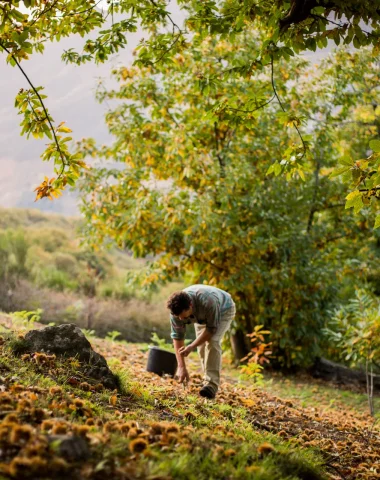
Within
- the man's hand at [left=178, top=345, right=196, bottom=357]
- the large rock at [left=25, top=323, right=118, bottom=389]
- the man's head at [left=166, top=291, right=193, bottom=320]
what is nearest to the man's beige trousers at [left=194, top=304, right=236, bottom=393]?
the man's hand at [left=178, top=345, right=196, bottom=357]

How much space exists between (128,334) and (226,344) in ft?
13.3

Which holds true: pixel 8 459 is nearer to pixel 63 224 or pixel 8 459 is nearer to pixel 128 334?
pixel 128 334

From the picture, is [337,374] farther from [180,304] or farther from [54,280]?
[54,280]

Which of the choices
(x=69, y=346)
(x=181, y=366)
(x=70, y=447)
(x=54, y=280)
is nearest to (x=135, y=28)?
(x=69, y=346)

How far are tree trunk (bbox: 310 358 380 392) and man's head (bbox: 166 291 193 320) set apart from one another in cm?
616

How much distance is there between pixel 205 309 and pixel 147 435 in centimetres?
217

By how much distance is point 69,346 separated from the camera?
13.3 ft

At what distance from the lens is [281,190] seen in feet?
29.2

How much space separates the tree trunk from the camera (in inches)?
373

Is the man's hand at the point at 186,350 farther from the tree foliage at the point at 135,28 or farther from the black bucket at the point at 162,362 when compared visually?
the tree foliage at the point at 135,28

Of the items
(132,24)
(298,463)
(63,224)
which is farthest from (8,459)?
(63,224)

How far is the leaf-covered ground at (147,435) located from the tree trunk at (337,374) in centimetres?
491

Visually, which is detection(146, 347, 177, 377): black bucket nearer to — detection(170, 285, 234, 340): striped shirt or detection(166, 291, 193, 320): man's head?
detection(170, 285, 234, 340): striped shirt

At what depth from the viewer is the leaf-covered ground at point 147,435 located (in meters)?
1.93
